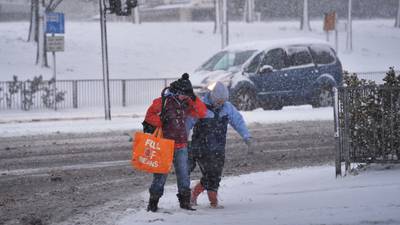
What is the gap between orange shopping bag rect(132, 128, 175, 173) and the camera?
7965mm

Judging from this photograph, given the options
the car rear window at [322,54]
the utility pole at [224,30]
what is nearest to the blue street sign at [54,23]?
the car rear window at [322,54]

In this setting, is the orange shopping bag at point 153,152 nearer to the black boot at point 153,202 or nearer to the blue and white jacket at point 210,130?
the black boot at point 153,202

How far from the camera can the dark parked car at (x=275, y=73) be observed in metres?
21.8

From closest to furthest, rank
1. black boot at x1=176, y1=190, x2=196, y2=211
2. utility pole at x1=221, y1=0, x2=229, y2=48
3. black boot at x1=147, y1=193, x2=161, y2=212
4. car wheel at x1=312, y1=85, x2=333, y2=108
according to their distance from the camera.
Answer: black boot at x1=147, y1=193, x2=161, y2=212 → black boot at x1=176, y1=190, x2=196, y2=211 → car wheel at x1=312, y1=85, x2=333, y2=108 → utility pole at x1=221, y1=0, x2=229, y2=48

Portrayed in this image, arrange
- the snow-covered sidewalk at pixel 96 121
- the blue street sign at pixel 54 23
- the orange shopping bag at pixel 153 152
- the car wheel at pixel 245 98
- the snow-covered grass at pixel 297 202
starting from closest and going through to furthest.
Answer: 1. the snow-covered grass at pixel 297 202
2. the orange shopping bag at pixel 153 152
3. the snow-covered sidewalk at pixel 96 121
4. the car wheel at pixel 245 98
5. the blue street sign at pixel 54 23

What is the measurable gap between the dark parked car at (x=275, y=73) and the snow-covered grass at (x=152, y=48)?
1314cm

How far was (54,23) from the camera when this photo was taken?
25.8 meters

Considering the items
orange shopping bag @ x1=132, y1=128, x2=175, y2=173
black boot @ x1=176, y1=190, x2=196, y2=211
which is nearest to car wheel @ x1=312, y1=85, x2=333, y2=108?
A: black boot @ x1=176, y1=190, x2=196, y2=211

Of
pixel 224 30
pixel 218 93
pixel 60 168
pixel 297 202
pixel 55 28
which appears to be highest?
pixel 55 28

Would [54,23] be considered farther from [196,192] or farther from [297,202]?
[297,202]

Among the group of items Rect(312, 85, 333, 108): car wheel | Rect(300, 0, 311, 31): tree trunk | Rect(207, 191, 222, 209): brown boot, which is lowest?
Rect(312, 85, 333, 108): car wheel

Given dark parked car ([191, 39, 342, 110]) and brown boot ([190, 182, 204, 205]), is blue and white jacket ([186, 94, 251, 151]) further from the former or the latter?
dark parked car ([191, 39, 342, 110])

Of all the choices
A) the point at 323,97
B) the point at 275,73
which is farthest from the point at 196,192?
the point at 323,97

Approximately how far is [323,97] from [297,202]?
1544 centimetres
